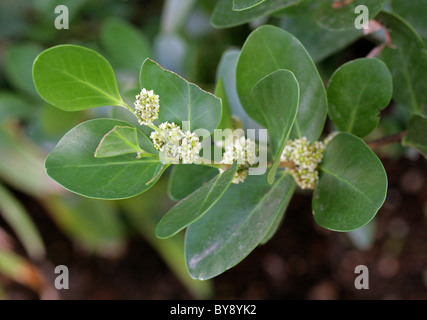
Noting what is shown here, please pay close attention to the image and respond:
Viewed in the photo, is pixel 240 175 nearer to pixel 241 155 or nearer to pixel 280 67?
pixel 241 155

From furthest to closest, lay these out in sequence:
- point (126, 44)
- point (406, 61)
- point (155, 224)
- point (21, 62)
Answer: point (155, 224) < point (21, 62) < point (126, 44) < point (406, 61)

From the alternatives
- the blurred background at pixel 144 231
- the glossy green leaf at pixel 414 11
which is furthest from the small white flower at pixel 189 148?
the blurred background at pixel 144 231

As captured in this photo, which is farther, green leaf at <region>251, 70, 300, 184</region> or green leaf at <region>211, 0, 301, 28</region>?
green leaf at <region>211, 0, 301, 28</region>

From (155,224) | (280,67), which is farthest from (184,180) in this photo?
(155,224)

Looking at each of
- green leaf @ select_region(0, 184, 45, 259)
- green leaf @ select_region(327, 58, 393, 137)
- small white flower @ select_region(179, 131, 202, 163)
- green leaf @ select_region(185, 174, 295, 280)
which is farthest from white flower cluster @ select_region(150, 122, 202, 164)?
green leaf @ select_region(0, 184, 45, 259)

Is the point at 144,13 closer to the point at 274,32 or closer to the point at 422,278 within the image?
the point at 274,32

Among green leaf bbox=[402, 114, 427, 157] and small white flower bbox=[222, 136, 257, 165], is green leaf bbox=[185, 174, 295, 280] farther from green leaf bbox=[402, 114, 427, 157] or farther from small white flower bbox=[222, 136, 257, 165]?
green leaf bbox=[402, 114, 427, 157]

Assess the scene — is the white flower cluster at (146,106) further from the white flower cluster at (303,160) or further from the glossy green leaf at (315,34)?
the glossy green leaf at (315,34)
